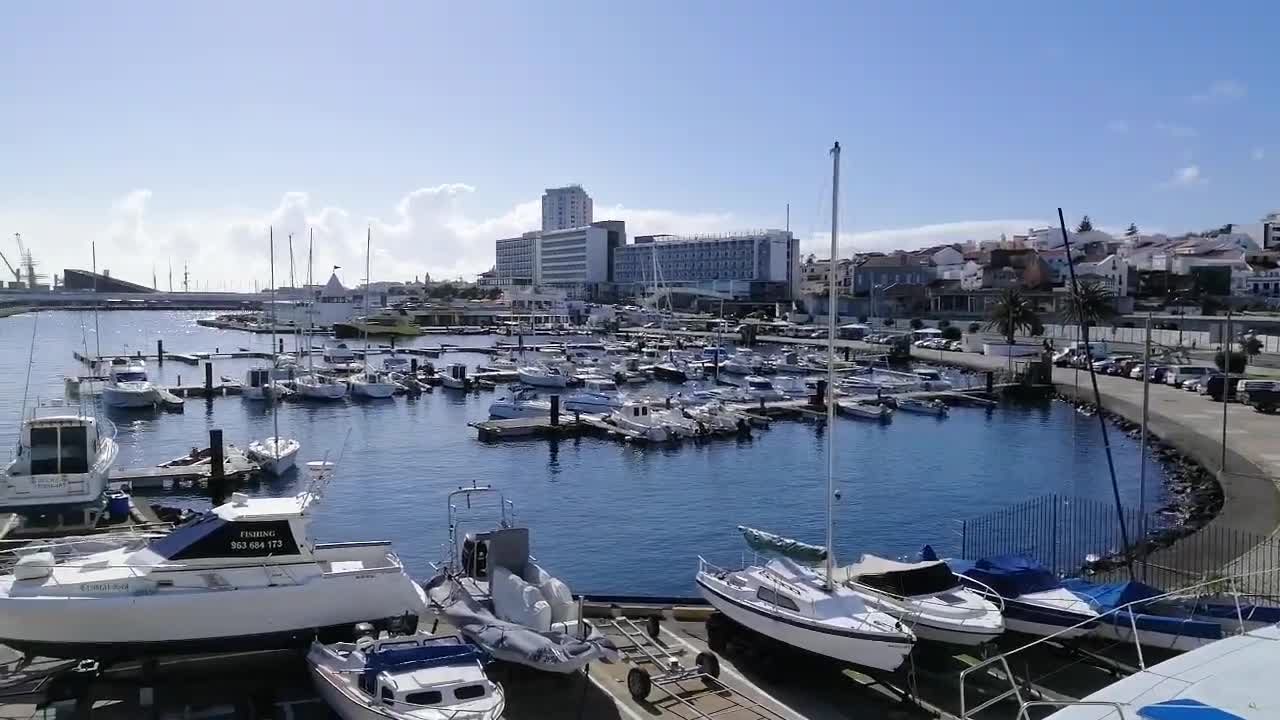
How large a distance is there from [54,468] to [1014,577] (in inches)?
913

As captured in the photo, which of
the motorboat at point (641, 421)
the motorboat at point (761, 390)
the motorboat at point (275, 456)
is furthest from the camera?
the motorboat at point (761, 390)

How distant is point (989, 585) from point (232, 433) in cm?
3720

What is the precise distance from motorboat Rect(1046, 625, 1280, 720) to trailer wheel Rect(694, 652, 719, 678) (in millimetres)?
5773

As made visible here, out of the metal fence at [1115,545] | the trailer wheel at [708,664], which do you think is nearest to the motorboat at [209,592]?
the trailer wheel at [708,664]

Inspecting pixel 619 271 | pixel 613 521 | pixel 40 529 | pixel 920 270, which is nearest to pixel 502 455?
pixel 613 521

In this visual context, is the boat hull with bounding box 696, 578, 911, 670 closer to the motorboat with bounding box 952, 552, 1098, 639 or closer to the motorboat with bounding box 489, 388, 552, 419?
the motorboat with bounding box 952, 552, 1098, 639

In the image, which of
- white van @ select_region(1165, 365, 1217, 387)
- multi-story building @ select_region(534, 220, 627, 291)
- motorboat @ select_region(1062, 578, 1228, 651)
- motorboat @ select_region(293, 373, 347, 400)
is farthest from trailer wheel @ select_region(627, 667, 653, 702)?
multi-story building @ select_region(534, 220, 627, 291)

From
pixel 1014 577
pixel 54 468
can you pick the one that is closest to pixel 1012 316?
pixel 1014 577

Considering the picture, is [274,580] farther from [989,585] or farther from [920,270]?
[920,270]

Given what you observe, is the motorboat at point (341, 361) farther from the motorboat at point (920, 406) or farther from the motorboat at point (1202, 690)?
the motorboat at point (1202, 690)

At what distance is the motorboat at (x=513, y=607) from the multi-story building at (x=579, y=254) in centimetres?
15908

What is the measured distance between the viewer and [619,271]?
17138cm

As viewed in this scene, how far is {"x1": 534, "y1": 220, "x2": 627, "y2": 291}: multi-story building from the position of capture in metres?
174

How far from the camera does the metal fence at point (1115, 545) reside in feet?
57.3
